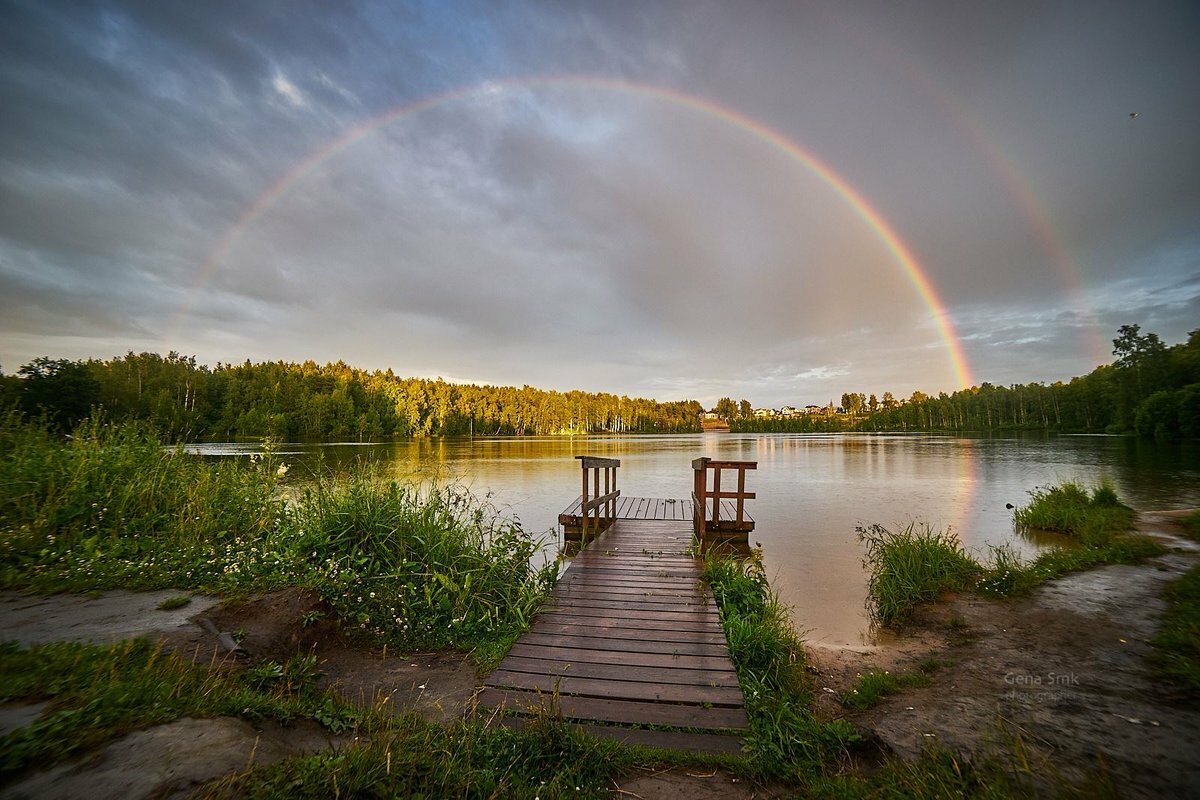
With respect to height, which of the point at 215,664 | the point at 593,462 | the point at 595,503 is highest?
the point at 593,462

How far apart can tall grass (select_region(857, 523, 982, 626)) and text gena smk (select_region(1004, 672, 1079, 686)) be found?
10.5 ft

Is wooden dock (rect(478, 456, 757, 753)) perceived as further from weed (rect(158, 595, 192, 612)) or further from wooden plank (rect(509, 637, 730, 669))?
weed (rect(158, 595, 192, 612))

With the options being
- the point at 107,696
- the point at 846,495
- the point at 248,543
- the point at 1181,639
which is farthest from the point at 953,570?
the point at 846,495

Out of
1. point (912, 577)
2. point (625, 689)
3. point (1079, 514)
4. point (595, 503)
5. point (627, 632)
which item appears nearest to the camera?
point (625, 689)

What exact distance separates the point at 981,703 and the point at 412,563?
21.3 ft

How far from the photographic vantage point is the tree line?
49.2 m

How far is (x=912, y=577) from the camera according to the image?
9.12 m

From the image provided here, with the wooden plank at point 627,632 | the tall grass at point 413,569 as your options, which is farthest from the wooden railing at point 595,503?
the wooden plank at point 627,632

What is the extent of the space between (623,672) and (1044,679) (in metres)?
4.30

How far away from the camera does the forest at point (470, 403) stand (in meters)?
49.9

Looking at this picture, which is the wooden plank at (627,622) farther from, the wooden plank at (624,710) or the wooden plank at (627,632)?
the wooden plank at (624,710)

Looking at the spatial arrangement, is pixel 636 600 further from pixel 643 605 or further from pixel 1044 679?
pixel 1044 679

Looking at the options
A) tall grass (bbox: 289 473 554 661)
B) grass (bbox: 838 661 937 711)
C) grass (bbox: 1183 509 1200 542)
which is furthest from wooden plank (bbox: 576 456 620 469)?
grass (bbox: 1183 509 1200 542)

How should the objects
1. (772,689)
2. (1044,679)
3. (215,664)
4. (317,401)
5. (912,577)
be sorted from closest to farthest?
(215,664), (1044,679), (772,689), (912,577), (317,401)
